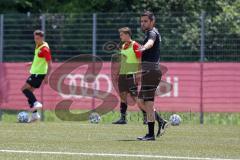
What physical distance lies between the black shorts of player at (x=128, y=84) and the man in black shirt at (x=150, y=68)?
14.7 feet

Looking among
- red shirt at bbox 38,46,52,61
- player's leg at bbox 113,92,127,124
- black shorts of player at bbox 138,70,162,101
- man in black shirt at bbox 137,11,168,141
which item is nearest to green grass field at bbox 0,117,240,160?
man in black shirt at bbox 137,11,168,141

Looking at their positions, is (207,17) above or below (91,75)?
above

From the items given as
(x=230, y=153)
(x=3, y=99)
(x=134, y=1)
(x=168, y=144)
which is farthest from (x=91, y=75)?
(x=230, y=153)

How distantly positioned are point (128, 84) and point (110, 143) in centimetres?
591

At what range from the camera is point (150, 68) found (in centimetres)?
1374

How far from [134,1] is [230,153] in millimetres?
18399

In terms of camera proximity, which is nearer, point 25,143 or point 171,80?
point 25,143

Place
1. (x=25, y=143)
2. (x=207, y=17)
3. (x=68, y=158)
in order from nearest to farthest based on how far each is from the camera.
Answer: (x=68, y=158) → (x=25, y=143) → (x=207, y=17)

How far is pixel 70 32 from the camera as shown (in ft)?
78.4

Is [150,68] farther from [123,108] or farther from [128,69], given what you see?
[123,108]

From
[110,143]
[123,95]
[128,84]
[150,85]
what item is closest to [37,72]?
[123,95]

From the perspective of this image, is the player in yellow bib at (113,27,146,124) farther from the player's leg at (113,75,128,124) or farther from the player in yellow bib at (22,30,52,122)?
the player in yellow bib at (22,30,52,122)

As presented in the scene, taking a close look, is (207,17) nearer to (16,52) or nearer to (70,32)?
(70,32)

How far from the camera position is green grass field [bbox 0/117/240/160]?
35.5ft
